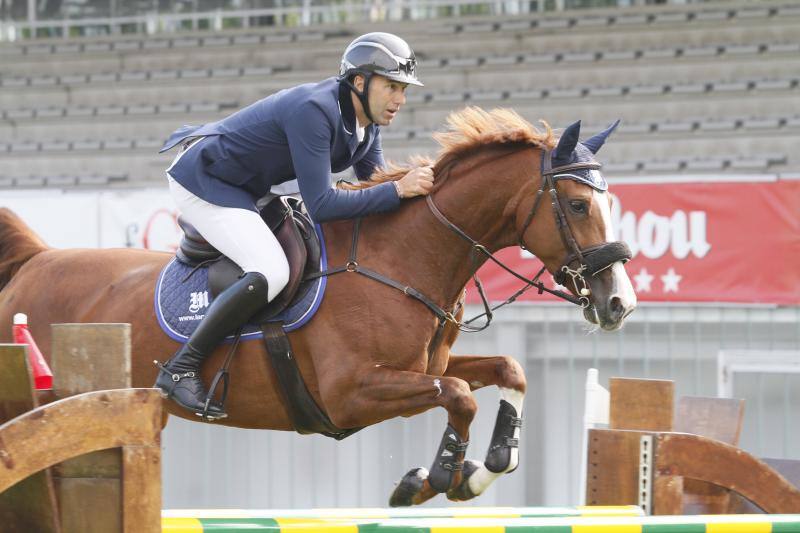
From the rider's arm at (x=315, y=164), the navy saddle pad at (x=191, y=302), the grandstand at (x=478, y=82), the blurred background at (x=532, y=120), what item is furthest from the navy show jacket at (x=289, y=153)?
the grandstand at (x=478, y=82)

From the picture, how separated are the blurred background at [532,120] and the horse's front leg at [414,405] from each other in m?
2.78

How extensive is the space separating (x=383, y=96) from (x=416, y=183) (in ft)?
1.06

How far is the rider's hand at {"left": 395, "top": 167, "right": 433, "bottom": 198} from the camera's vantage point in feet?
12.5

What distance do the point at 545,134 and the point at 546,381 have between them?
9.45 feet

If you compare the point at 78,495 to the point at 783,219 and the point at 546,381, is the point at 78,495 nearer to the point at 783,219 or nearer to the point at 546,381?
the point at 546,381

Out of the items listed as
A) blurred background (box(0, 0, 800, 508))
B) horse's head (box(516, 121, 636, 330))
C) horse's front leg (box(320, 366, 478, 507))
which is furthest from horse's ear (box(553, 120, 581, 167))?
blurred background (box(0, 0, 800, 508))

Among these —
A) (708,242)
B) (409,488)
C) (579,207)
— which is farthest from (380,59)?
(708,242)

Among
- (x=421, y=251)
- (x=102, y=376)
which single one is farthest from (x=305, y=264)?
(x=102, y=376)

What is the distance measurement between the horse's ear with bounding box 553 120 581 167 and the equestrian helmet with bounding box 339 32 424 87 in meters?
0.51

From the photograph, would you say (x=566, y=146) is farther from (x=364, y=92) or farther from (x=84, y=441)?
(x=84, y=441)

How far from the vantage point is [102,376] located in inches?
96.1

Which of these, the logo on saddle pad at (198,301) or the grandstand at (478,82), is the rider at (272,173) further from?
the grandstand at (478,82)

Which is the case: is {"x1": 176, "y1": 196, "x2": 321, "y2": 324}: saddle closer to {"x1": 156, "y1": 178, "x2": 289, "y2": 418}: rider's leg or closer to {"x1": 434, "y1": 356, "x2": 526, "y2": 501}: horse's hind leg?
{"x1": 156, "y1": 178, "x2": 289, "y2": 418}: rider's leg

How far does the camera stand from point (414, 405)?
3.56m
